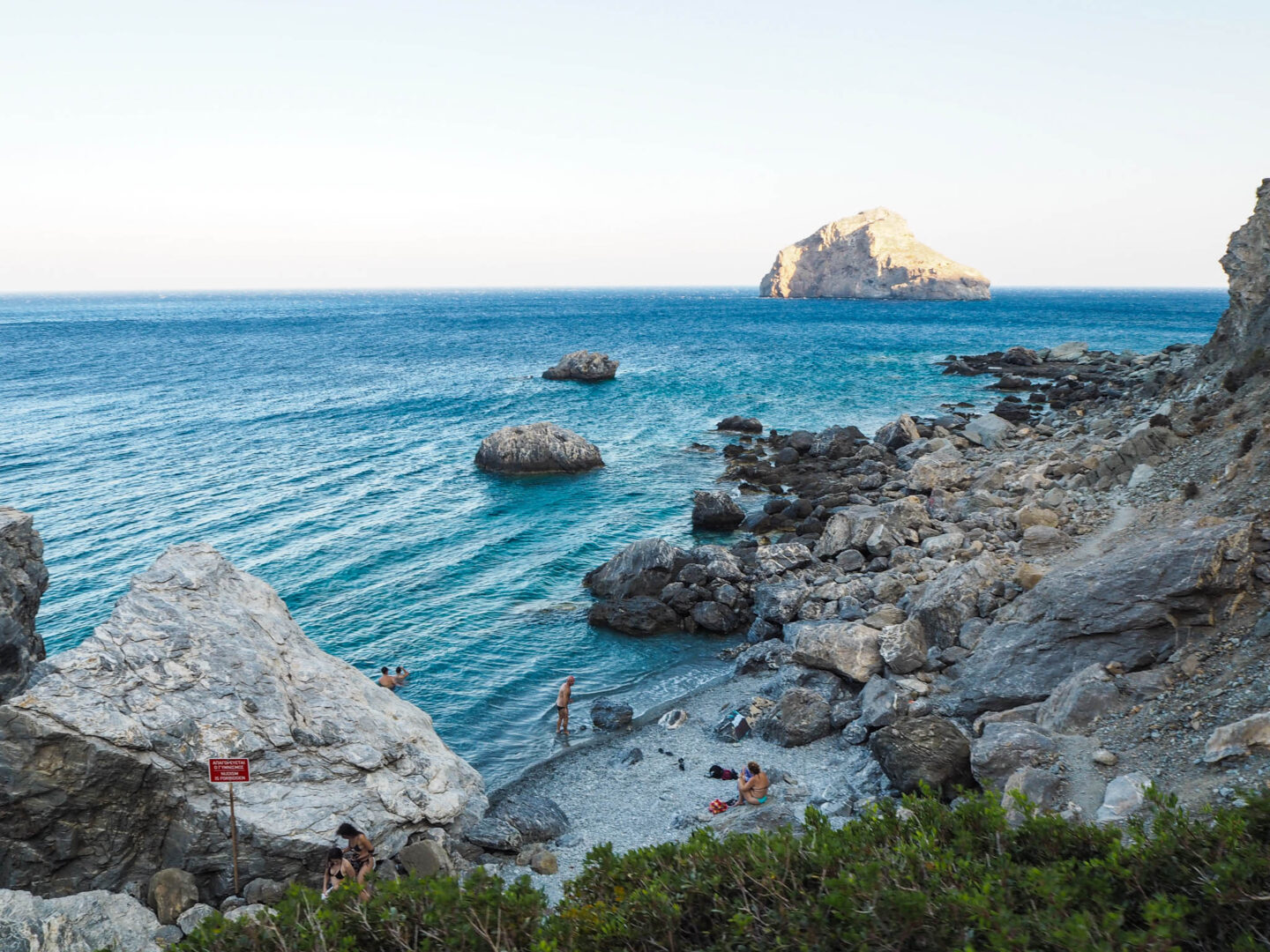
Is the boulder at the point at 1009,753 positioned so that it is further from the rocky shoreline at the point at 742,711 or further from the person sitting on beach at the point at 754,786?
the person sitting on beach at the point at 754,786

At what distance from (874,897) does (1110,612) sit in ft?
40.9

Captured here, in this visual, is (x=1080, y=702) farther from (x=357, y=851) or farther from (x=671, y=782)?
(x=357, y=851)

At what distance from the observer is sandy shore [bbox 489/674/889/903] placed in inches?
672

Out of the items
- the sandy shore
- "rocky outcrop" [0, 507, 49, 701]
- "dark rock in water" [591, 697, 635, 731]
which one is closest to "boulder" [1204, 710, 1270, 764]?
the sandy shore

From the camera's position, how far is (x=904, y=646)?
2089 centimetres

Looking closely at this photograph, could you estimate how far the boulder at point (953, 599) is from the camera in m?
21.3

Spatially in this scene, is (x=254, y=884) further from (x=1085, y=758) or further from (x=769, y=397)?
(x=769, y=397)

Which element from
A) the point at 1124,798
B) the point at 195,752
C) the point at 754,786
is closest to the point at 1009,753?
the point at 1124,798

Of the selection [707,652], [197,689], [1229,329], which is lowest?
[707,652]

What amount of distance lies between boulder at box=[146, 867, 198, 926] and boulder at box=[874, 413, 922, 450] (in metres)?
43.2

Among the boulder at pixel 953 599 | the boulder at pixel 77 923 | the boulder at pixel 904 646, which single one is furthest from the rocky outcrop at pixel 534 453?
the boulder at pixel 77 923

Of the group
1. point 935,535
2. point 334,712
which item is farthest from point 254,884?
point 935,535

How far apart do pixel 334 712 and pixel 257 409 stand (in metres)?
56.5

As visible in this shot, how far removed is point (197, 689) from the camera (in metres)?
14.8
